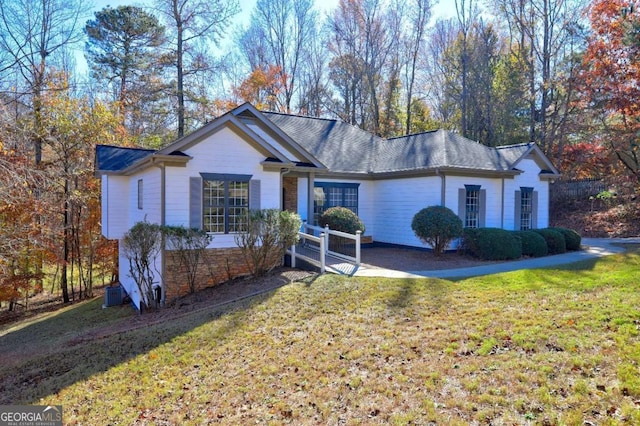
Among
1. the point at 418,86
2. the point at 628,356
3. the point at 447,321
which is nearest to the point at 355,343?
the point at 447,321

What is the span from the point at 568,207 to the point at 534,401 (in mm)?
25064

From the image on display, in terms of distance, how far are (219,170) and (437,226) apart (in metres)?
7.03

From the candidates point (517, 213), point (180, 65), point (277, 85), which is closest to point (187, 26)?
point (180, 65)

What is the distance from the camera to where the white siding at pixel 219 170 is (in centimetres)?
1116

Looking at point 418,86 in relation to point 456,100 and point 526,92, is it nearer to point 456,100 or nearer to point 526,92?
point 456,100

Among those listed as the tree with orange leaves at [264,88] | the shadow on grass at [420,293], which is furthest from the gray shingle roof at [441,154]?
the tree with orange leaves at [264,88]

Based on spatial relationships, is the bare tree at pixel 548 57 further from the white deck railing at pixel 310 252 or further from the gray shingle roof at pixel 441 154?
the white deck railing at pixel 310 252

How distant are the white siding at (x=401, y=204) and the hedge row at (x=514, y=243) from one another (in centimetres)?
190

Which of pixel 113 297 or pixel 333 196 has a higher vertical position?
pixel 333 196

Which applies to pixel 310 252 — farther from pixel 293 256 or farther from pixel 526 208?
pixel 526 208

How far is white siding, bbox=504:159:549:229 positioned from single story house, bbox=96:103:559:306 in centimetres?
4

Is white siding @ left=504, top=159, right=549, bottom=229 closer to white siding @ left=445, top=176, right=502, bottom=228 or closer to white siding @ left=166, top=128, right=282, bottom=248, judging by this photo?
white siding @ left=445, top=176, right=502, bottom=228

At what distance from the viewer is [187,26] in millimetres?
24984

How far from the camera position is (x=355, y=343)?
670 cm
